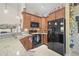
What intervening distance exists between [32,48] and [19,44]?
0.19 meters

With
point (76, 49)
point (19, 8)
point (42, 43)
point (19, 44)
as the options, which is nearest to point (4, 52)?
point (19, 44)

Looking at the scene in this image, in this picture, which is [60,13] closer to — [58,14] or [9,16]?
[58,14]

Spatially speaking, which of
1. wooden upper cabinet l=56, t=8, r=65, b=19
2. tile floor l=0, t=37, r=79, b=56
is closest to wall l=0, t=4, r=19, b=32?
tile floor l=0, t=37, r=79, b=56

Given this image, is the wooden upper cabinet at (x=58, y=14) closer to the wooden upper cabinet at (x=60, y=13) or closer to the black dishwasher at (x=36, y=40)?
the wooden upper cabinet at (x=60, y=13)

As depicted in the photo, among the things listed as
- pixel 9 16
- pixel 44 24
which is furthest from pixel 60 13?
pixel 9 16

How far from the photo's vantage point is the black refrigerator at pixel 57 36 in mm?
1579

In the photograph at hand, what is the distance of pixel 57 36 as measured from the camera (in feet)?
5.26

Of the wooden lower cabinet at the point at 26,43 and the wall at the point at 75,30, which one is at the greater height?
the wall at the point at 75,30

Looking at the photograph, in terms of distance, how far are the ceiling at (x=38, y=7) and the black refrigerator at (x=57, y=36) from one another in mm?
178

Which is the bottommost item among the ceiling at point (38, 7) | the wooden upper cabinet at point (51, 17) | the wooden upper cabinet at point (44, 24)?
the wooden upper cabinet at point (44, 24)

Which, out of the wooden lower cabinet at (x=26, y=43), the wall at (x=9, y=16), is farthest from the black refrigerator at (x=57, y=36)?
the wall at (x=9, y=16)

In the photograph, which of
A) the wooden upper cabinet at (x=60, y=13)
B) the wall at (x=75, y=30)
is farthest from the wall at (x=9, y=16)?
the wall at (x=75, y=30)

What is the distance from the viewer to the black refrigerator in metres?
1.58

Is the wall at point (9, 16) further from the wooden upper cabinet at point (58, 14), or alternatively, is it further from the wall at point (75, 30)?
the wall at point (75, 30)
